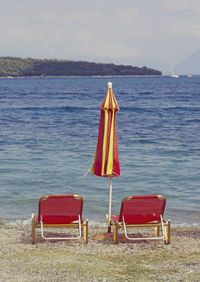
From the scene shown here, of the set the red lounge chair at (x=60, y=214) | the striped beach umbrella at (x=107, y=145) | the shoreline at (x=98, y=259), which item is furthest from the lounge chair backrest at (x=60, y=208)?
the striped beach umbrella at (x=107, y=145)

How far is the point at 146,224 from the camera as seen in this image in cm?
781

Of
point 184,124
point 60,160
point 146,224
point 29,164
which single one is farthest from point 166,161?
point 184,124

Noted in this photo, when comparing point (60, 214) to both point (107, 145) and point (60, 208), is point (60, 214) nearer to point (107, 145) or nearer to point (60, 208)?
point (60, 208)

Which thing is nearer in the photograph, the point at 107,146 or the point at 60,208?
the point at 60,208

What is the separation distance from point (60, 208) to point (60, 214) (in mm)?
131

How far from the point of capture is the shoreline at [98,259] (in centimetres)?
607

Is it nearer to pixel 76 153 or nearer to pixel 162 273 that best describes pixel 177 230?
pixel 162 273

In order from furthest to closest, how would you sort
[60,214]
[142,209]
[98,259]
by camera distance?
[60,214] < [142,209] < [98,259]

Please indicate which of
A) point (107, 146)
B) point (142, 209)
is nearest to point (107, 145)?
point (107, 146)

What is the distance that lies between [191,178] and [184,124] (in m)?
17.5

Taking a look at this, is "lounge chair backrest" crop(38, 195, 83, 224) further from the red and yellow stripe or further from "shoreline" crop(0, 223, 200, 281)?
the red and yellow stripe

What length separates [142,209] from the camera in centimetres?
764

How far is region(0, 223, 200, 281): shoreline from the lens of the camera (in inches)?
239

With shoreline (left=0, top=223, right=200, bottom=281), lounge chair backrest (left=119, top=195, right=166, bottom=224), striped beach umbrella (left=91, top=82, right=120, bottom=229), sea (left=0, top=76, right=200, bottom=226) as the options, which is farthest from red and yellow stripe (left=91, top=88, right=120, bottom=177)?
shoreline (left=0, top=223, right=200, bottom=281)
